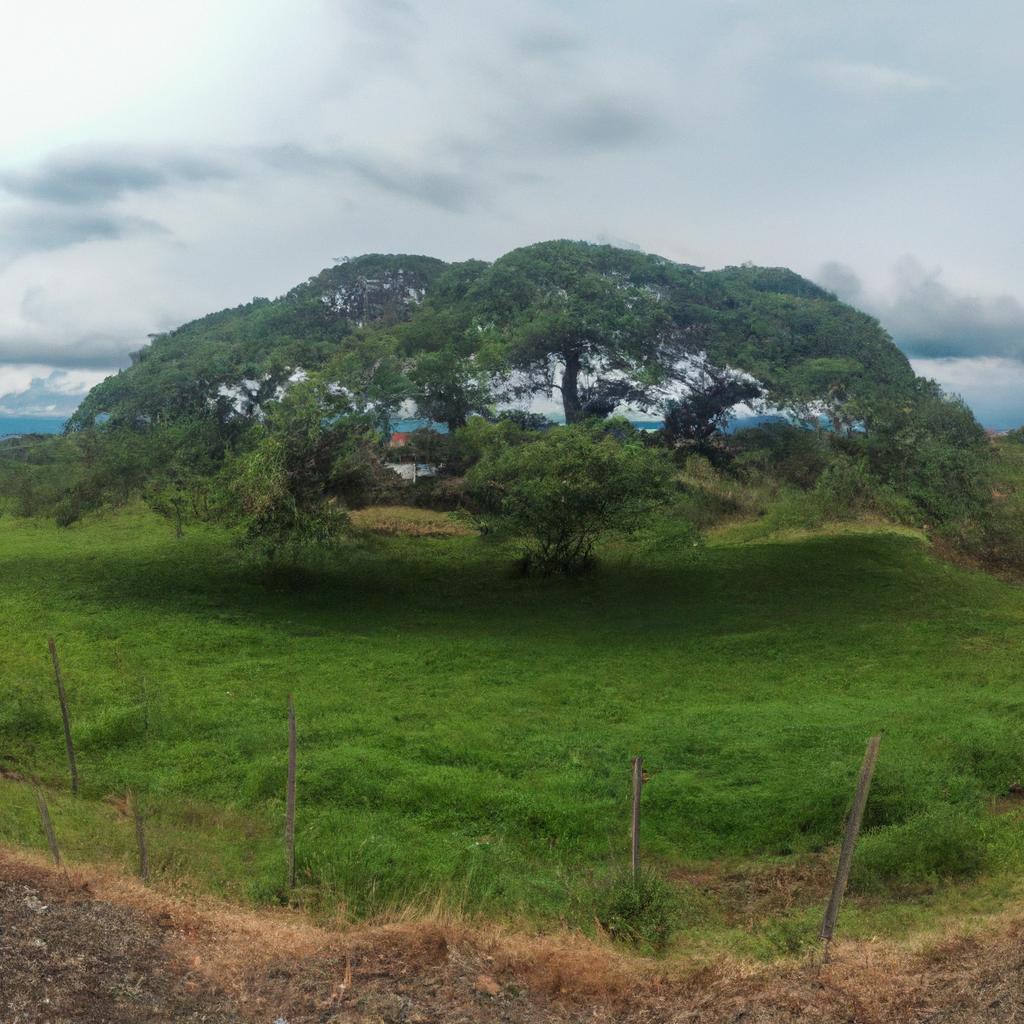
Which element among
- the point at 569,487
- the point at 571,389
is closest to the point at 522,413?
the point at 571,389

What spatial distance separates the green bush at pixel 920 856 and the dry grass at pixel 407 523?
19.8 meters

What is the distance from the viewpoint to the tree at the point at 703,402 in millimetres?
34625

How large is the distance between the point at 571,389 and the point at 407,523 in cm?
994

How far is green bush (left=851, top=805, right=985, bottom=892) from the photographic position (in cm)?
1016

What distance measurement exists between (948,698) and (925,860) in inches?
280

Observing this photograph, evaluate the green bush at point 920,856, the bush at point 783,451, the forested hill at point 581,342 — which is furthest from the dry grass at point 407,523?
the green bush at point 920,856

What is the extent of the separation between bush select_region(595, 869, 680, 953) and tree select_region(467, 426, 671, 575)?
591 inches

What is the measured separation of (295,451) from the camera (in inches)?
944

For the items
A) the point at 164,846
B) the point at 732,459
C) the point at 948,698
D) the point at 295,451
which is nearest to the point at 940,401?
the point at 732,459

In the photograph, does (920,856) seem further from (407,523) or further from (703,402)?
(703,402)

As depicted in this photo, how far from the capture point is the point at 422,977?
7.14 m

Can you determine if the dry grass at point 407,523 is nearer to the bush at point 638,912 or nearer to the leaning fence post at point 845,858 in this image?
the bush at point 638,912

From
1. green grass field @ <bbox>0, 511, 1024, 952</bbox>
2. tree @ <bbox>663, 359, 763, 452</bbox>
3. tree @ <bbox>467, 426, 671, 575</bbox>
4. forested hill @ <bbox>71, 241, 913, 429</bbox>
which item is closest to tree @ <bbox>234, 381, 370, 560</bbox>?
green grass field @ <bbox>0, 511, 1024, 952</bbox>

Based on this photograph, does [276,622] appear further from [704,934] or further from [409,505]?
[704,934]
